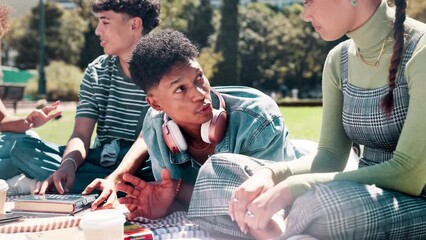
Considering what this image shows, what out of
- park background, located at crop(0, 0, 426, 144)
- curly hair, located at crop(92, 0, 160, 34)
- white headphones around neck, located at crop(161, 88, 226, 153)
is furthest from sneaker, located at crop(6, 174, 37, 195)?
park background, located at crop(0, 0, 426, 144)

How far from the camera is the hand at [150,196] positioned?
2.74 metres

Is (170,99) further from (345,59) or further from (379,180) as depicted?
(379,180)

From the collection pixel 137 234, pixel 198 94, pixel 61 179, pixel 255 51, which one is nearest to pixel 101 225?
pixel 137 234

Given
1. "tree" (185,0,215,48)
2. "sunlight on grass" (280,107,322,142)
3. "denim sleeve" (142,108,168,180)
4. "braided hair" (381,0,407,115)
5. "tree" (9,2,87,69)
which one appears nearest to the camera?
"braided hair" (381,0,407,115)

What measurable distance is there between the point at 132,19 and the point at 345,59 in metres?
1.82

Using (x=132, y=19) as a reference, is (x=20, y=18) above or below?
below

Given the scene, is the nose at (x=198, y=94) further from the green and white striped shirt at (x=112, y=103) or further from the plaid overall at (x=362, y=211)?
the green and white striped shirt at (x=112, y=103)

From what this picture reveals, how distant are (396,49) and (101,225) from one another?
1203 mm

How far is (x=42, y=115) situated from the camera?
3.60m

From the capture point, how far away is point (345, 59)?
2.43m

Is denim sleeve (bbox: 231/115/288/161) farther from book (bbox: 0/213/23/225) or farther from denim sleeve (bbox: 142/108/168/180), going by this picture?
book (bbox: 0/213/23/225)

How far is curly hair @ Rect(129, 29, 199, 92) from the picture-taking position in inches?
109

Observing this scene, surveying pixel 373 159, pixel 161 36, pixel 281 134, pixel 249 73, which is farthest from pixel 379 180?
pixel 249 73

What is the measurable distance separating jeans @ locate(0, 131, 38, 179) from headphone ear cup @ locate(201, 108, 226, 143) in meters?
1.61
